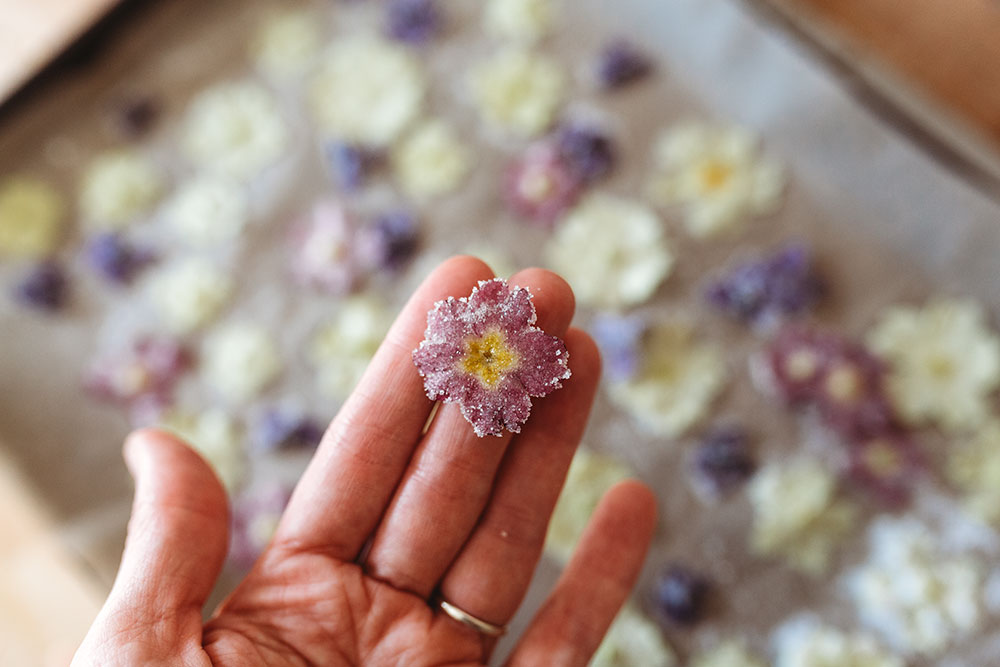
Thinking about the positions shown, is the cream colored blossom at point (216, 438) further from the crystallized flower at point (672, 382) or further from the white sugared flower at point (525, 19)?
the white sugared flower at point (525, 19)

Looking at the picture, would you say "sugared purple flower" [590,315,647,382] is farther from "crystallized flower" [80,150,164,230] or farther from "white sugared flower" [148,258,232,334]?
"crystallized flower" [80,150,164,230]

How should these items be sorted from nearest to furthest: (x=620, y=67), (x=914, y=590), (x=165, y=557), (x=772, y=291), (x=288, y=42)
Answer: (x=165, y=557) → (x=914, y=590) → (x=772, y=291) → (x=620, y=67) → (x=288, y=42)

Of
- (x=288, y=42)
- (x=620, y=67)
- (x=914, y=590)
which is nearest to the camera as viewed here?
(x=914, y=590)

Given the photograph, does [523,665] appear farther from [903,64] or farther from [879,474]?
[903,64]

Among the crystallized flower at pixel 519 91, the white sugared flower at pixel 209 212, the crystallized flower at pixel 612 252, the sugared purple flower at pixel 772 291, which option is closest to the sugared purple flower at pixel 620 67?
the crystallized flower at pixel 519 91

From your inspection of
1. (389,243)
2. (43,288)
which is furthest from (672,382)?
(43,288)

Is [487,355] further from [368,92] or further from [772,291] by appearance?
[368,92]

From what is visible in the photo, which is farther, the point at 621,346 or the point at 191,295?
the point at 191,295

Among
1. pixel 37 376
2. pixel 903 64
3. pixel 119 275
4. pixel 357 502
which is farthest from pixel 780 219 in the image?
pixel 37 376
